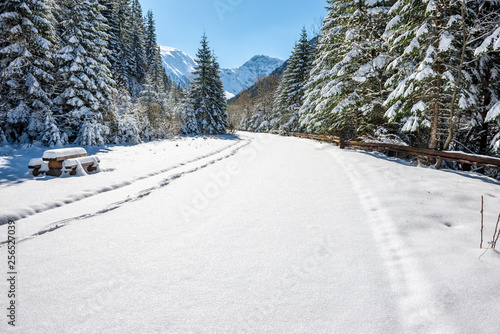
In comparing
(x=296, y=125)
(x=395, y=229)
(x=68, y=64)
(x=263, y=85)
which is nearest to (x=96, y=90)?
(x=68, y=64)

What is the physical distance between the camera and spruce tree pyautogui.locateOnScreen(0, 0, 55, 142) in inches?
446

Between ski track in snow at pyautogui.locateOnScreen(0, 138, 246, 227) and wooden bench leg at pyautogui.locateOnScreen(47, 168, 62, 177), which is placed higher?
wooden bench leg at pyautogui.locateOnScreen(47, 168, 62, 177)

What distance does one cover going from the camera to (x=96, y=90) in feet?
49.2

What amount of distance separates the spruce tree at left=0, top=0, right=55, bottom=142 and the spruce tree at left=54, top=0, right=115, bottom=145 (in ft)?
3.35

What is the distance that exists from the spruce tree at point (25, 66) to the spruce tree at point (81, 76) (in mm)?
1020

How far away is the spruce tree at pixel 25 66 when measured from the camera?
1132cm

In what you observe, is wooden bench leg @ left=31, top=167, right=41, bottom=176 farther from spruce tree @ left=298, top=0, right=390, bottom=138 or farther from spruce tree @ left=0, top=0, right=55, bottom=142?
spruce tree @ left=298, top=0, right=390, bottom=138

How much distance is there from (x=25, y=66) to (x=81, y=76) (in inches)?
99.6

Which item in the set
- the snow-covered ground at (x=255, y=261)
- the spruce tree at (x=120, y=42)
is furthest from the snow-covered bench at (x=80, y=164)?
the spruce tree at (x=120, y=42)

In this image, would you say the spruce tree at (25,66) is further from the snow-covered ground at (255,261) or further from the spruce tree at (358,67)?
the spruce tree at (358,67)

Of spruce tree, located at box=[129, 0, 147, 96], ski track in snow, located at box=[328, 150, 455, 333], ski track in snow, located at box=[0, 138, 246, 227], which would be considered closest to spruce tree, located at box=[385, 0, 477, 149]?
ski track in snow, located at box=[328, 150, 455, 333]

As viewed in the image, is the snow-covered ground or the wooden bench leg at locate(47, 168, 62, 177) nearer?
the snow-covered ground

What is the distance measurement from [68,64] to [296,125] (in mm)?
26189

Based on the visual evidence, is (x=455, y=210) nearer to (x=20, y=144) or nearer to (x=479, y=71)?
(x=479, y=71)
